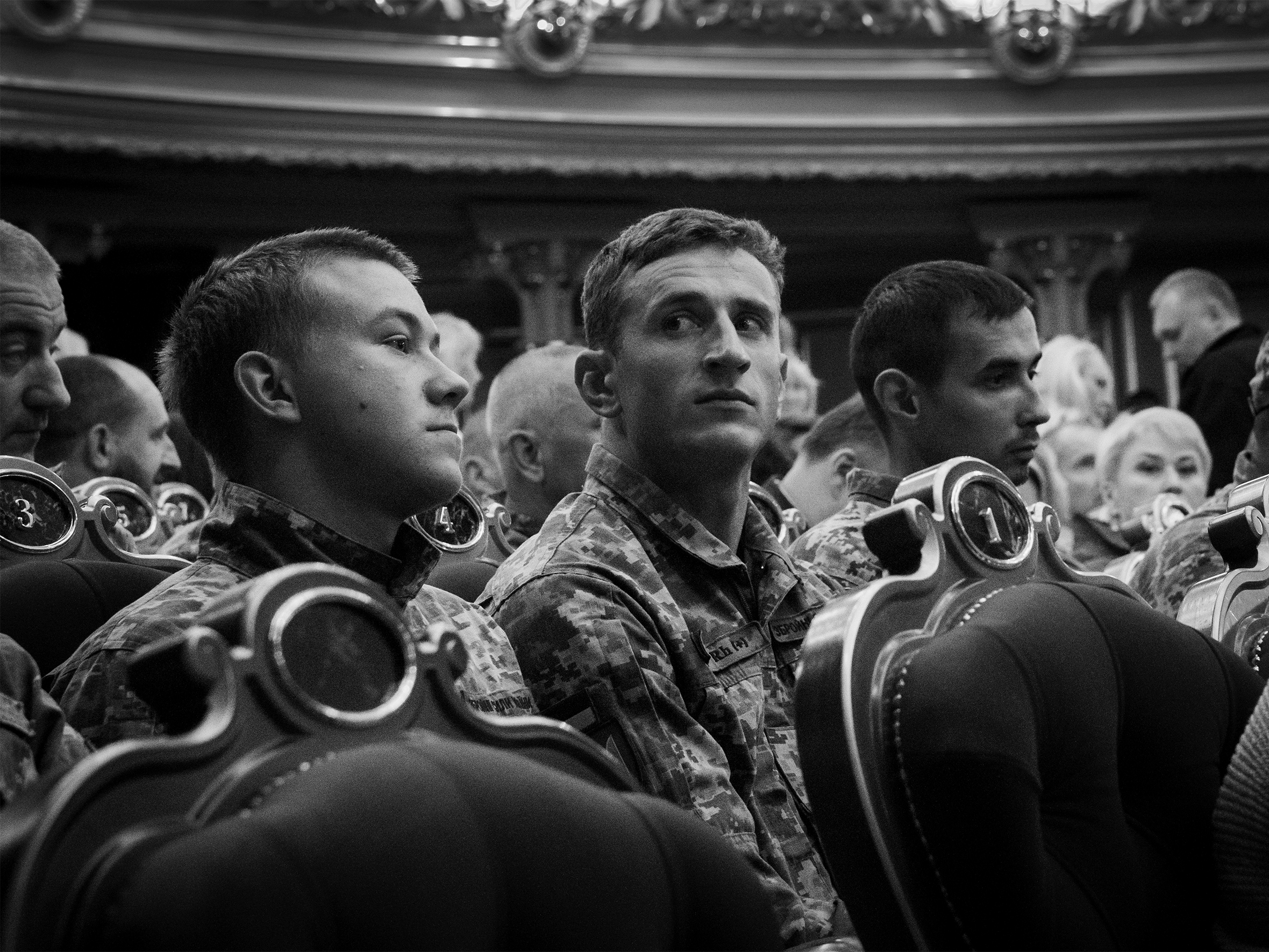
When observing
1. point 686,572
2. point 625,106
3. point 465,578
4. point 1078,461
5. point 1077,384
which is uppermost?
point 625,106

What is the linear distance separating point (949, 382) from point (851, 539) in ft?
0.84

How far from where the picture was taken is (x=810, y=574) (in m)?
1.84

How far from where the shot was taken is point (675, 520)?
5.53 ft

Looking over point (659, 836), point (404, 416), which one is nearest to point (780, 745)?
point (404, 416)

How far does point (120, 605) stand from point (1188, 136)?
676 centimetres

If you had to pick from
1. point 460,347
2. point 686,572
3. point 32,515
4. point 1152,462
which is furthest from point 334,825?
point 460,347

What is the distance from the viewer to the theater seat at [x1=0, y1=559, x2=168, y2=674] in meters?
1.60

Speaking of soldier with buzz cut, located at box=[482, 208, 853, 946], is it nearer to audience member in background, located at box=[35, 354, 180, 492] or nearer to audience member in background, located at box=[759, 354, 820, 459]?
audience member in background, located at box=[35, 354, 180, 492]

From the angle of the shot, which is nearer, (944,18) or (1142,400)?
(1142,400)

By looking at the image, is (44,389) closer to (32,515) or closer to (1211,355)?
(32,515)

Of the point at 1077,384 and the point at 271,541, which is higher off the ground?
the point at 271,541

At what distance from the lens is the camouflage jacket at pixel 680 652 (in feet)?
4.70

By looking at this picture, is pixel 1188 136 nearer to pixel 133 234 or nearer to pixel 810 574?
pixel 133 234

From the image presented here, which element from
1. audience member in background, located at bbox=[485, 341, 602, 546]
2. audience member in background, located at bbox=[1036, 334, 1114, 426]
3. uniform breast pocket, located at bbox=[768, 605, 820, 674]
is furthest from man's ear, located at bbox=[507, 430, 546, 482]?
audience member in background, located at bbox=[1036, 334, 1114, 426]
